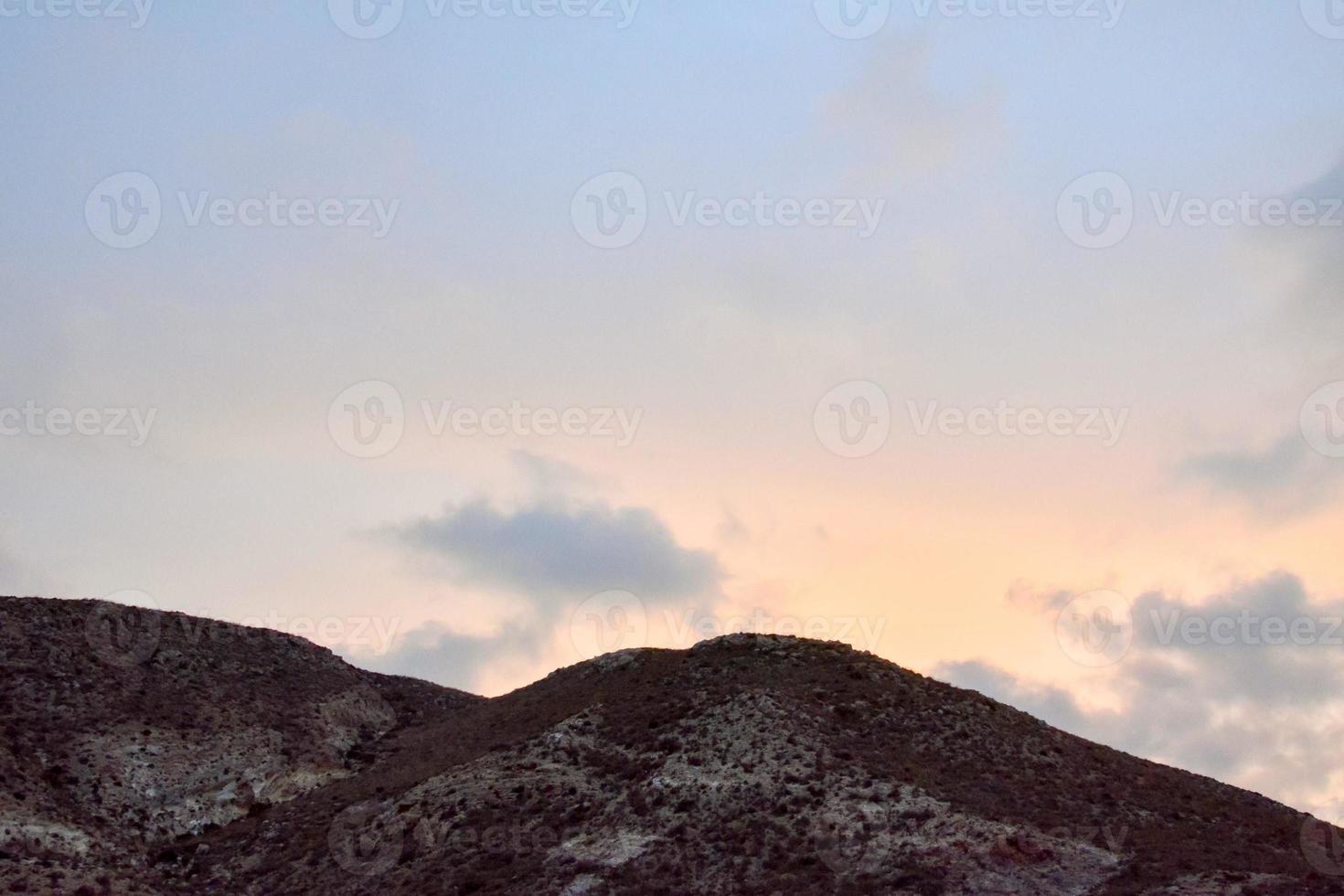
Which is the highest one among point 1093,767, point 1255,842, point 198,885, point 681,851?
point 1093,767

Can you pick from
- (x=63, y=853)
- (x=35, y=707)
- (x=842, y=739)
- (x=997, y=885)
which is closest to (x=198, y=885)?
(x=63, y=853)

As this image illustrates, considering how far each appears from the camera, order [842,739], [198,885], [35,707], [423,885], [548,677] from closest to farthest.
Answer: [423,885]
[198,885]
[842,739]
[35,707]
[548,677]

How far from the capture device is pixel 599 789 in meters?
47.8

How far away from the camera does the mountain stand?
41.6 meters

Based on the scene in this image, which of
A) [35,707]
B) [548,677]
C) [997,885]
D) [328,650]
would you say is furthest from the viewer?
[328,650]

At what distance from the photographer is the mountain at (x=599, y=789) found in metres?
41.6

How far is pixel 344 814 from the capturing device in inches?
1962

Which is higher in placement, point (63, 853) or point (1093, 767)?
point (1093, 767)

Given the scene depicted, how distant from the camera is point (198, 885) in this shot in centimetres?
4625

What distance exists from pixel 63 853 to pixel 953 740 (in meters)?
36.6

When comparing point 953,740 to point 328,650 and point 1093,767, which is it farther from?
point 328,650

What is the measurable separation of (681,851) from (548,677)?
21459mm

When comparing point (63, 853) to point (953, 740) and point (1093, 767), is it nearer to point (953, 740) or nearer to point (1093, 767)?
point (953, 740)

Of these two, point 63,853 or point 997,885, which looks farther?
point 63,853
